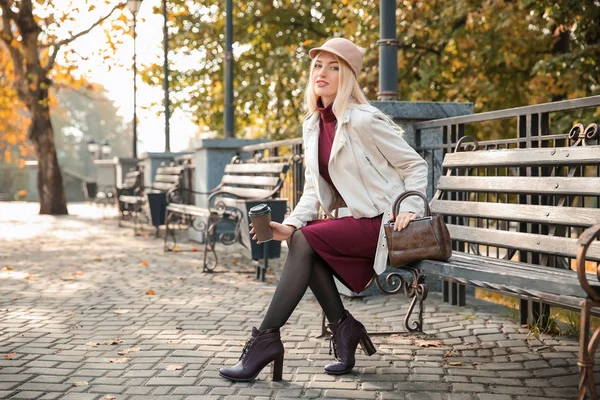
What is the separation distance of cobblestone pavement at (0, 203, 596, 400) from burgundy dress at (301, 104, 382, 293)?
54cm

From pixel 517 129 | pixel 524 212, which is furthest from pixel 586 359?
pixel 517 129

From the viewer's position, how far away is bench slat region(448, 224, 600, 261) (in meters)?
3.74

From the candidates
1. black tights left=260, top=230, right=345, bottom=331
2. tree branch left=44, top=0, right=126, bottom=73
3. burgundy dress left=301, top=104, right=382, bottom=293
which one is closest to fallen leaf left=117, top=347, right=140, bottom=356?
black tights left=260, top=230, right=345, bottom=331

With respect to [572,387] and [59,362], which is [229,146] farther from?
[572,387]

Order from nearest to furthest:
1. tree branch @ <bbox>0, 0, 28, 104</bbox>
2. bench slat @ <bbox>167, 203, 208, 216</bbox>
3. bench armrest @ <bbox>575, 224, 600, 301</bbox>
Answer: bench armrest @ <bbox>575, 224, 600, 301</bbox> → bench slat @ <bbox>167, 203, 208, 216</bbox> → tree branch @ <bbox>0, 0, 28, 104</bbox>

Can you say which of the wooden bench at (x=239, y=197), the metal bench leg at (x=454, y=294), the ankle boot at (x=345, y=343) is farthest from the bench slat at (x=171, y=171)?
the ankle boot at (x=345, y=343)

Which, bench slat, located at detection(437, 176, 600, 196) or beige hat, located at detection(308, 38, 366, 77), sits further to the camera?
beige hat, located at detection(308, 38, 366, 77)

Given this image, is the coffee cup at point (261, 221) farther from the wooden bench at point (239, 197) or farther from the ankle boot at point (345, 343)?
the wooden bench at point (239, 197)

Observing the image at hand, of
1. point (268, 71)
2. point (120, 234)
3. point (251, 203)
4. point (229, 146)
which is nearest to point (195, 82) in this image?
point (268, 71)

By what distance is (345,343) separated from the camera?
419cm

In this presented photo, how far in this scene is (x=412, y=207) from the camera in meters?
4.08

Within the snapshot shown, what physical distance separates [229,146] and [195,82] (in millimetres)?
12213

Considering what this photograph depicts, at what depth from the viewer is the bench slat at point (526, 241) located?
3.74 metres

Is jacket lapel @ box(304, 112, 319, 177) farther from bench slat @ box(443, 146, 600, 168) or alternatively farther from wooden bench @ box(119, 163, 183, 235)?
wooden bench @ box(119, 163, 183, 235)
